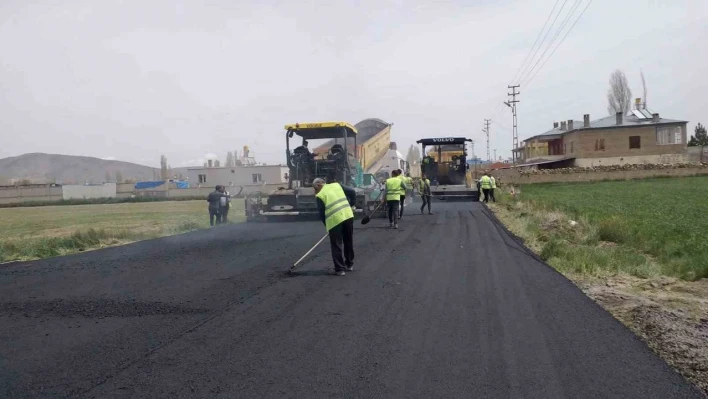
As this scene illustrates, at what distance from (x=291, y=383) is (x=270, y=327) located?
1484 mm

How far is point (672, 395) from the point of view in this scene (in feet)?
13.2

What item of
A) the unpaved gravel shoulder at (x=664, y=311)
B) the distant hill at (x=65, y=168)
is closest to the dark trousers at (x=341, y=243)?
the unpaved gravel shoulder at (x=664, y=311)

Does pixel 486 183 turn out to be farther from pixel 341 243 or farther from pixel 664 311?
pixel 664 311

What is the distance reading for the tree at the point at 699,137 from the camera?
7140 centimetres

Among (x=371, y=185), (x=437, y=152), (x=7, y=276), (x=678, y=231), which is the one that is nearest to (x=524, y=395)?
(x=7, y=276)

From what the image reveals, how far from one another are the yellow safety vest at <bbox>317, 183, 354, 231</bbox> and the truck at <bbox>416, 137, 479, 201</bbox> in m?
21.2

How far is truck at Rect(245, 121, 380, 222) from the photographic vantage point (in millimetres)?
18062

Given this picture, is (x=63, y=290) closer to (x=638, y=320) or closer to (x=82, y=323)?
(x=82, y=323)

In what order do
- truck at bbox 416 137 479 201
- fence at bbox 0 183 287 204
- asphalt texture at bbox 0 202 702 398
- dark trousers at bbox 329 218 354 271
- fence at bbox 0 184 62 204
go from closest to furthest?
asphalt texture at bbox 0 202 702 398 < dark trousers at bbox 329 218 354 271 < truck at bbox 416 137 479 201 < fence at bbox 0 183 287 204 < fence at bbox 0 184 62 204

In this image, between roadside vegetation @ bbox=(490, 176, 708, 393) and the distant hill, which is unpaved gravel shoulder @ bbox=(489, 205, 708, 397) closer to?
roadside vegetation @ bbox=(490, 176, 708, 393)

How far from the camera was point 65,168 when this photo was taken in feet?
534

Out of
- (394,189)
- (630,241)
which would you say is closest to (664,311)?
(630,241)

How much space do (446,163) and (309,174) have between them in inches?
539

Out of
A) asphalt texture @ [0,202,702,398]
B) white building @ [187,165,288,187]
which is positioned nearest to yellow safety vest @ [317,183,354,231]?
asphalt texture @ [0,202,702,398]
